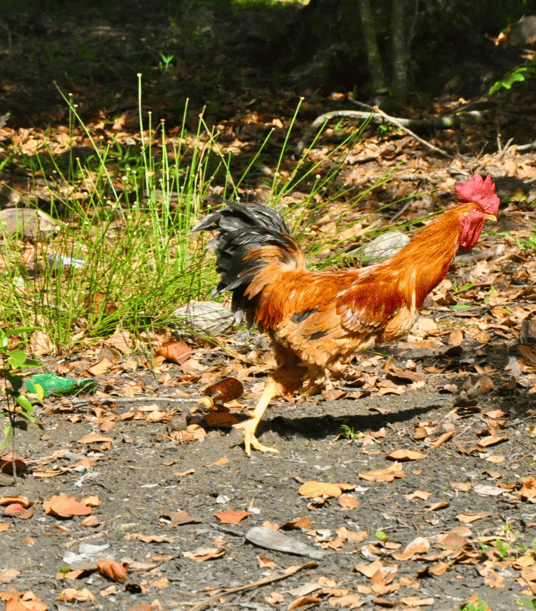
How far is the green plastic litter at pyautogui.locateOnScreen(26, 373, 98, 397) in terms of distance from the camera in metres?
4.64

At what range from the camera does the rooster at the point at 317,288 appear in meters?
4.09

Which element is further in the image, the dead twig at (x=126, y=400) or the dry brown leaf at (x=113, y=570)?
the dead twig at (x=126, y=400)

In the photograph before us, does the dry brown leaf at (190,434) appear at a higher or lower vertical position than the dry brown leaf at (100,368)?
lower

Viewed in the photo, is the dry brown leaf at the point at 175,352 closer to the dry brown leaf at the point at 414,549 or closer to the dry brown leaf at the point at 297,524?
the dry brown leaf at the point at 297,524

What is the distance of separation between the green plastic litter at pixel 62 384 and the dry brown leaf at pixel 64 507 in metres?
1.24

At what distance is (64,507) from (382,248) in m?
3.65

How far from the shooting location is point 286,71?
11664mm

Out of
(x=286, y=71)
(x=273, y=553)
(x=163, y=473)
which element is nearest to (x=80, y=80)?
(x=286, y=71)

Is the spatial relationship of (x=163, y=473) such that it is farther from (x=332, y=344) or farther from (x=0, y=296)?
(x=0, y=296)

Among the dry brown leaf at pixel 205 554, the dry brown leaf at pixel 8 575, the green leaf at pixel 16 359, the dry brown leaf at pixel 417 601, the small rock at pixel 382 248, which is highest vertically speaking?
the green leaf at pixel 16 359

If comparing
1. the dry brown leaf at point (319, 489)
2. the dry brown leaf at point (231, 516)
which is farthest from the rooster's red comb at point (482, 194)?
the dry brown leaf at point (231, 516)

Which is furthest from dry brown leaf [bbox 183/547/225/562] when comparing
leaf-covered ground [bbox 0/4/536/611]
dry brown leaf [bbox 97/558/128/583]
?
dry brown leaf [bbox 97/558/128/583]

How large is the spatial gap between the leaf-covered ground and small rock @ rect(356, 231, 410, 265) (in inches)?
19.0

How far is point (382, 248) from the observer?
6246mm
